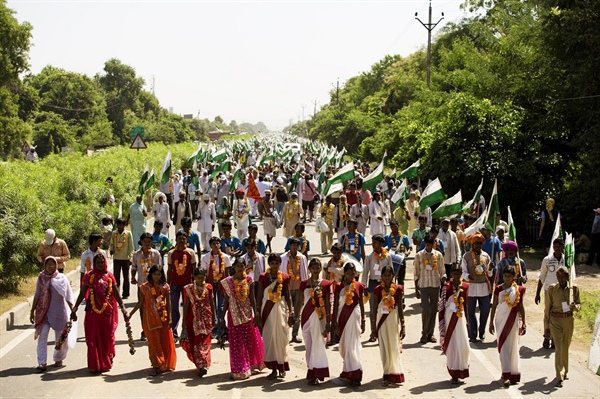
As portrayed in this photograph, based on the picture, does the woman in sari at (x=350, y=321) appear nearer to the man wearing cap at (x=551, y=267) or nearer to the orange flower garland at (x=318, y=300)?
the orange flower garland at (x=318, y=300)

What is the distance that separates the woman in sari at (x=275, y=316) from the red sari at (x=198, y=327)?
626 millimetres

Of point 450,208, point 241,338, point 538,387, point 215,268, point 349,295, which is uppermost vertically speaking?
point 450,208

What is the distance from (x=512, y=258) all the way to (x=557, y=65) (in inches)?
563

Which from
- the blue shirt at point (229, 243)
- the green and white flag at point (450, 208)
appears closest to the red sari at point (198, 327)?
the blue shirt at point (229, 243)

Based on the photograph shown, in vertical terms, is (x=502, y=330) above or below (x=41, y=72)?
below

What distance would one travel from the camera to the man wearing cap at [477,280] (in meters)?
12.4

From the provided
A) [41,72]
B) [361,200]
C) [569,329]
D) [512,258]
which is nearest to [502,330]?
[569,329]

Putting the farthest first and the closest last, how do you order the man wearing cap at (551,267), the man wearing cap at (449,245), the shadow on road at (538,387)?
1. the man wearing cap at (449,245)
2. the man wearing cap at (551,267)
3. the shadow on road at (538,387)

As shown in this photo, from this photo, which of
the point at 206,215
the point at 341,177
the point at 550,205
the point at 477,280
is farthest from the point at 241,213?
the point at 477,280

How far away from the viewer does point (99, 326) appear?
1058cm

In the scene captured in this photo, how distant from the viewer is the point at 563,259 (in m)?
12.0

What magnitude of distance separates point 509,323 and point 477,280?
84.8 inches

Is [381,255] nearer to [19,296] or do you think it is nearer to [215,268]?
[215,268]

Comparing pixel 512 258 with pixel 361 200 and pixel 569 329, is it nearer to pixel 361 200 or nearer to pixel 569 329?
pixel 569 329
